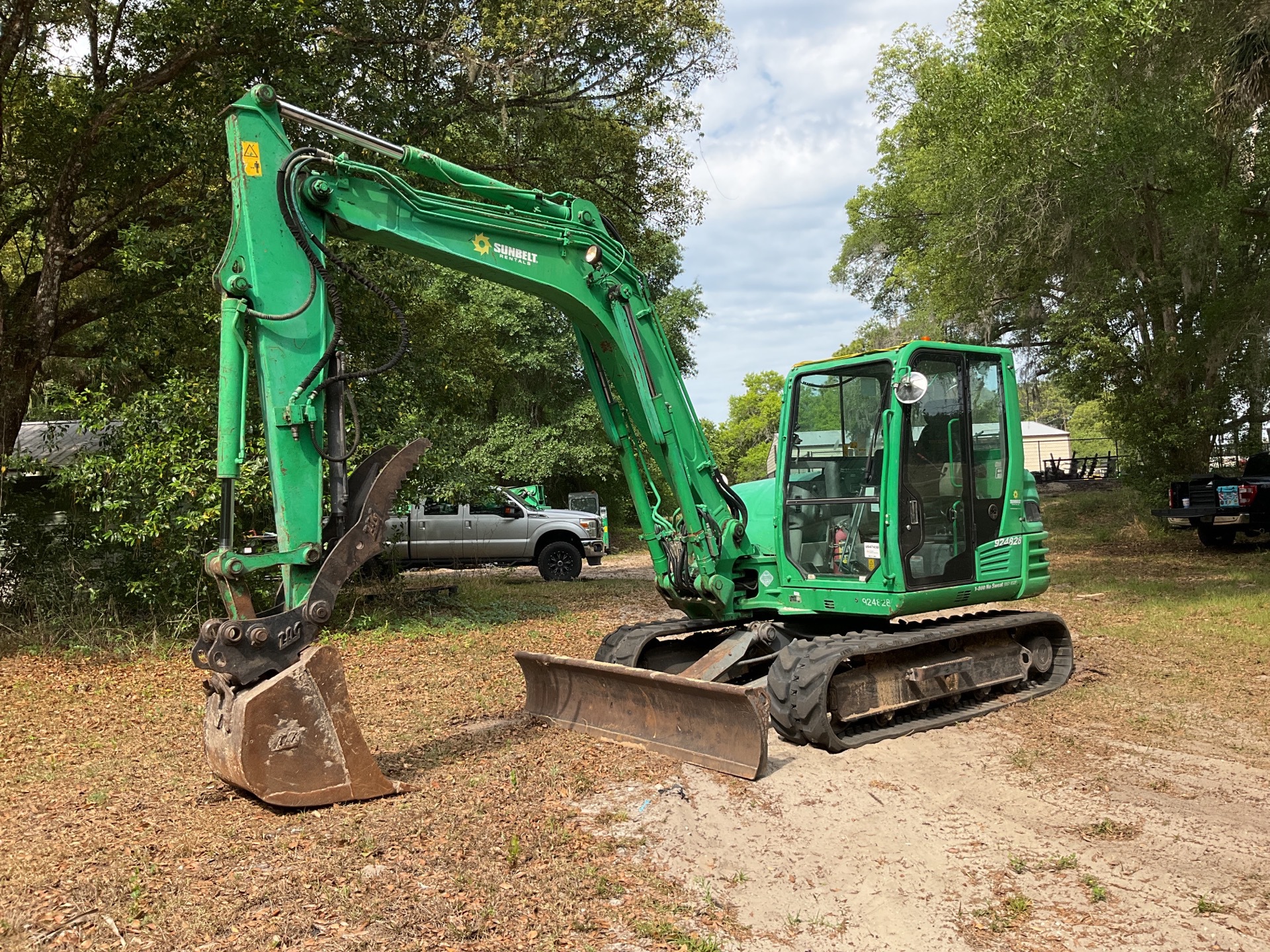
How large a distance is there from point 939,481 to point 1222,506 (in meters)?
12.4

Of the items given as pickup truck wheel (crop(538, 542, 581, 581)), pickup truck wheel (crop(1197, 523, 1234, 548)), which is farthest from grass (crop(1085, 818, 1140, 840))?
pickup truck wheel (crop(1197, 523, 1234, 548))

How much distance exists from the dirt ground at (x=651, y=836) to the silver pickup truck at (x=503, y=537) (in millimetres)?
8674

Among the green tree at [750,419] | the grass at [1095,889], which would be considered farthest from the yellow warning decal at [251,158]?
the green tree at [750,419]

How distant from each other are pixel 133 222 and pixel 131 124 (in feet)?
3.43

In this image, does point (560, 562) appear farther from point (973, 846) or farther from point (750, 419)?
point (750, 419)

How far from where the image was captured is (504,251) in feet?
19.5

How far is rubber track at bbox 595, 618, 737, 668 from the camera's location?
705 centimetres

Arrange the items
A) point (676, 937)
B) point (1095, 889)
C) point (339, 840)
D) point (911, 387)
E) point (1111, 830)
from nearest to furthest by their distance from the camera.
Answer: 1. point (676, 937)
2. point (1095, 889)
3. point (339, 840)
4. point (1111, 830)
5. point (911, 387)

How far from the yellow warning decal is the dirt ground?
10.9ft

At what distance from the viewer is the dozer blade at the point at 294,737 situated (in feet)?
15.1

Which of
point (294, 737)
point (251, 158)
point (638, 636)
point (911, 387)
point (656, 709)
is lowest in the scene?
point (656, 709)

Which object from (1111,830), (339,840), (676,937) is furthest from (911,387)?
(339,840)

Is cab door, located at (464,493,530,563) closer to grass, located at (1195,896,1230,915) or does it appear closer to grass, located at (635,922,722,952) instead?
grass, located at (635,922,722,952)

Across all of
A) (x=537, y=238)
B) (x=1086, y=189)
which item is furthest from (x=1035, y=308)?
(x=537, y=238)
